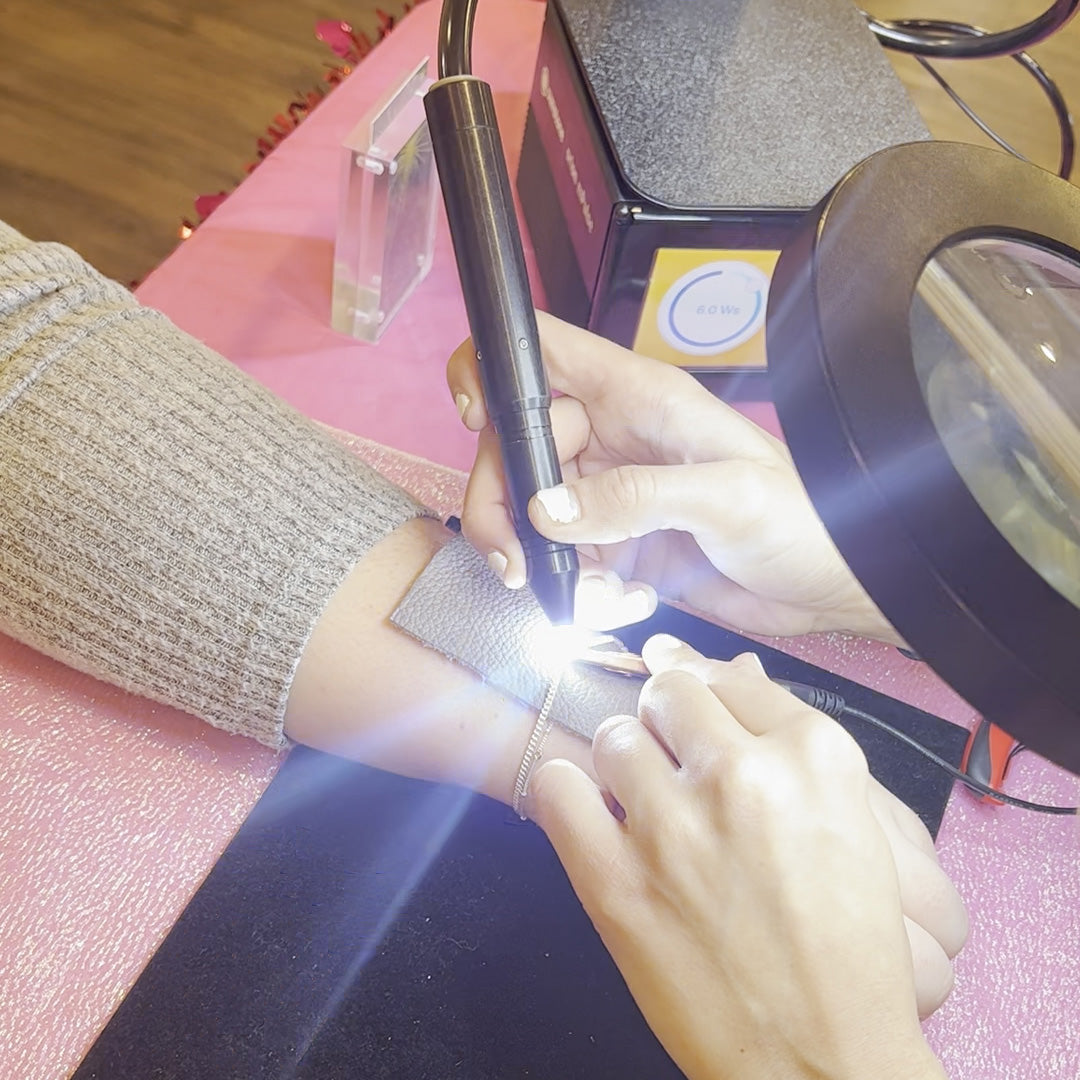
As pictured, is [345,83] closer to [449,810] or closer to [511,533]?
[511,533]

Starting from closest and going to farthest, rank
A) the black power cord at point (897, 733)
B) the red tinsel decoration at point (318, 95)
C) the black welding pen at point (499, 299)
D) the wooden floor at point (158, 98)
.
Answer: the black welding pen at point (499, 299) < the black power cord at point (897, 733) < the red tinsel decoration at point (318, 95) < the wooden floor at point (158, 98)

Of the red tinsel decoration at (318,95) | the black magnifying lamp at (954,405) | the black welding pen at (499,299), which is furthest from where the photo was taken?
the red tinsel decoration at (318,95)

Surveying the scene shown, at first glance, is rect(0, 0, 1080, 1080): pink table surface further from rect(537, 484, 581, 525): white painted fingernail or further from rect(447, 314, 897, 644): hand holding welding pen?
rect(537, 484, 581, 525): white painted fingernail

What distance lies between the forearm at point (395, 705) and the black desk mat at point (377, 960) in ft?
0.09

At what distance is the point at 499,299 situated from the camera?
56cm

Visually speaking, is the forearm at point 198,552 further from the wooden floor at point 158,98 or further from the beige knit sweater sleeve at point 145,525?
the wooden floor at point 158,98

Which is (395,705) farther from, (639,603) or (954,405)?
(954,405)

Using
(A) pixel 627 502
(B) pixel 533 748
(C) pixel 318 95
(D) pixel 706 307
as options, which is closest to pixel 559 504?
(A) pixel 627 502

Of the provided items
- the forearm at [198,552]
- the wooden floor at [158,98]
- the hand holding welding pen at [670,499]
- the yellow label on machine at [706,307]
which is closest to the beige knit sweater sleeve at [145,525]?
the forearm at [198,552]

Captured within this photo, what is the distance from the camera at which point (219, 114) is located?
5.61 ft

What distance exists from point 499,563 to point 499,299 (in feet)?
0.56

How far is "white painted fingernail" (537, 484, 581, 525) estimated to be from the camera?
1.90 ft

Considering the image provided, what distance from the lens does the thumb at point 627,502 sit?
23.0 inches

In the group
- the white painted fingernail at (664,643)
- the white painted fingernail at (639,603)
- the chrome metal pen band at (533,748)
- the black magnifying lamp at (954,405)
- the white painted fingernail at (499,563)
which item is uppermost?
the black magnifying lamp at (954,405)
